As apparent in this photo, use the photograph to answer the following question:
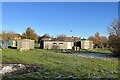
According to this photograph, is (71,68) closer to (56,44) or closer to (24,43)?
(24,43)

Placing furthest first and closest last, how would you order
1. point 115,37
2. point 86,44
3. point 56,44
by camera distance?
point 86,44 < point 56,44 < point 115,37

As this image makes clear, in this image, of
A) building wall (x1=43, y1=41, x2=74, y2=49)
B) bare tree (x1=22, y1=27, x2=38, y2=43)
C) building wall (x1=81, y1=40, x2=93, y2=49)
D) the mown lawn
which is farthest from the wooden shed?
the mown lawn

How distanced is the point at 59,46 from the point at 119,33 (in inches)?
1249

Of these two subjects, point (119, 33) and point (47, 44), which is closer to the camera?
point (119, 33)

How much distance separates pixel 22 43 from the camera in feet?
190

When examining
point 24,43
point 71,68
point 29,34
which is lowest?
point 71,68

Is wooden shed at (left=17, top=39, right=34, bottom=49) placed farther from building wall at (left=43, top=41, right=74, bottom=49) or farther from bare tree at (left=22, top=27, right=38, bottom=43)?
bare tree at (left=22, top=27, right=38, bottom=43)

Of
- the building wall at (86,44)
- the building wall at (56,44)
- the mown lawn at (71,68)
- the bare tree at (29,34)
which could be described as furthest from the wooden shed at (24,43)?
the mown lawn at (71,68)

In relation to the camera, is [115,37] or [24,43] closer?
[115,37]

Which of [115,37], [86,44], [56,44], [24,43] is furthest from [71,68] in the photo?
[86,44]

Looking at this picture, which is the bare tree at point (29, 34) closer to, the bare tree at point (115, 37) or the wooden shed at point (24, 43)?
the wooden shed at point (24, 43)

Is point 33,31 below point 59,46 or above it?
above

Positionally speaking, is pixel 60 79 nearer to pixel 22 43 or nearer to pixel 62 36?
pixel 22 43

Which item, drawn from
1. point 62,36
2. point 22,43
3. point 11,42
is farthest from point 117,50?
point 62,36
